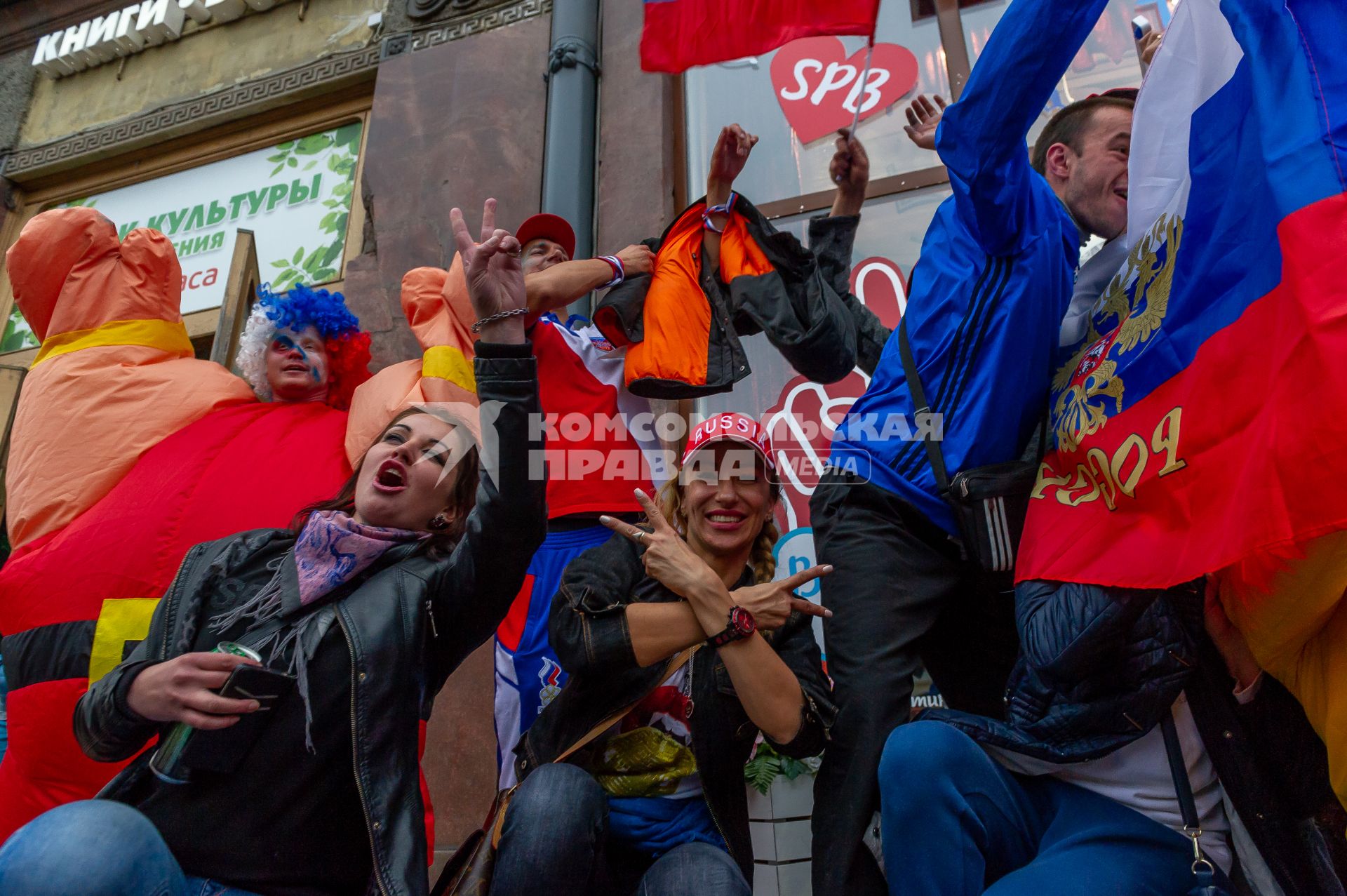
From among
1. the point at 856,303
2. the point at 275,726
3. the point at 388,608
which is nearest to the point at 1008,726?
the point at 388,608

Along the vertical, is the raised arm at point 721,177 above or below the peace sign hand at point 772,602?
above

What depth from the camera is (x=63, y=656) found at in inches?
95.4

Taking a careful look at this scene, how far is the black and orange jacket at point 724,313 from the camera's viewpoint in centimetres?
255

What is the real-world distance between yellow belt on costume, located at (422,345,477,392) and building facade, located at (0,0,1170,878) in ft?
3.74

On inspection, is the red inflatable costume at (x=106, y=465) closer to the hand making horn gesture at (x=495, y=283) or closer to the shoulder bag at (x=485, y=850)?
the hand making horn gesture at (x=495, y=283)

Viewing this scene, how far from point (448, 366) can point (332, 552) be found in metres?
1.20

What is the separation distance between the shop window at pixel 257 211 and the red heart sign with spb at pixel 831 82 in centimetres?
282

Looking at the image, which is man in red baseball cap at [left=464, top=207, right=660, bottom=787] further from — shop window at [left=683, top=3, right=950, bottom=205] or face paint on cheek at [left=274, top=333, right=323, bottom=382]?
shop window at [left=683, top=3, right=950, bottom=205]

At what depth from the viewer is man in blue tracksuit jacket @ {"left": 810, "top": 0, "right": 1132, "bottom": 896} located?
1728 mm

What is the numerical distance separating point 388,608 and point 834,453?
103 cm

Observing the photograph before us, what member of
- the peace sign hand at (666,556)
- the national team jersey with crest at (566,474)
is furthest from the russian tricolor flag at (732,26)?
the peace sign hand at (666,556)

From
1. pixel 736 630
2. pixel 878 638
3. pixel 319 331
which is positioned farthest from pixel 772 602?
pixel 319 331

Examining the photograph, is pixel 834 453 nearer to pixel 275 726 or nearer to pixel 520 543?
pixel 520 543

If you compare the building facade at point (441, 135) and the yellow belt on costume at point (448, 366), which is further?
the building facade at point (441, 135)
